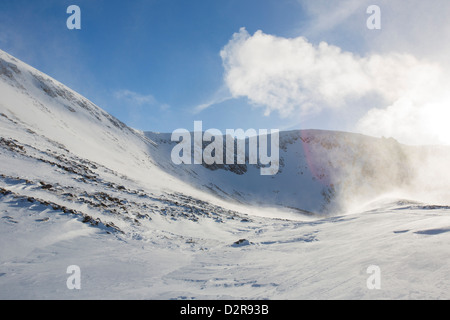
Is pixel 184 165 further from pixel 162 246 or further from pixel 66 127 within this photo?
pixel 162 246

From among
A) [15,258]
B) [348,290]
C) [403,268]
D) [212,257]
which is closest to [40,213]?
[15,258]

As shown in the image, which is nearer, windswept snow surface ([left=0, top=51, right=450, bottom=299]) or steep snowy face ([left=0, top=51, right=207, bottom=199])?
windswept snow surface ([left=0, top=51, right=450, bottom=299])

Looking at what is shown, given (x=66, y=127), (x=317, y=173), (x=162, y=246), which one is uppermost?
(x=317, y=173)

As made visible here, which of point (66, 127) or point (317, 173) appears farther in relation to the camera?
point (317, 173)

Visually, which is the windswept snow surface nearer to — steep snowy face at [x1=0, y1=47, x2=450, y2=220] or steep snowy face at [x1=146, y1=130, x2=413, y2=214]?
steep snowy face at [x1=0, y1=47, x2=450, y2=220]

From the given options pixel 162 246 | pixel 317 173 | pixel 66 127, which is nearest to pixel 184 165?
pixel 66 127

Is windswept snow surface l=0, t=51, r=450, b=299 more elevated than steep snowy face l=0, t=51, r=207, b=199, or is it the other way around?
steep snowy face l=0, t=51, r=207, b=199

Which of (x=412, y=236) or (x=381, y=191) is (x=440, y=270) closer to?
(x=412, y=236)

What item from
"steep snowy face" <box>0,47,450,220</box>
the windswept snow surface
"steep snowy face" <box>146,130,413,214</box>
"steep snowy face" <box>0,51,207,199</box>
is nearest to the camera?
the windswept snow surface

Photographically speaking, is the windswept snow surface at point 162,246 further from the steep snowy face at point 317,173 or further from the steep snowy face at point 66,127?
the steep snowy face at point 317,173

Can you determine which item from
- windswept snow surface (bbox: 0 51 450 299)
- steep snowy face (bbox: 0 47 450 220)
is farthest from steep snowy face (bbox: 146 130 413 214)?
windswept snow surface (bbox: 0 51 450 299)

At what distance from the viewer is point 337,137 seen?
10731cm

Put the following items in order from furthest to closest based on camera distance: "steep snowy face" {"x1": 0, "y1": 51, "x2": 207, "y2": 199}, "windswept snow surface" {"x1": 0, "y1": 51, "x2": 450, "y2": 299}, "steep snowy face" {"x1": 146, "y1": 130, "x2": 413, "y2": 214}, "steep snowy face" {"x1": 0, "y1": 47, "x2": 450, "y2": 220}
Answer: "steep snowy face" {"x1": 146, "y1": 130, "x2": 413, "y2": 214}, "steep snowy face" {"x1": 0, "y1": 51, "x2": 207, "y2": 199}, "steep snowy face" {"x1": 0, "y1": 47, "x2": 450, "y2": 220}, "windswept snow surface" {"x1": 0, "y1": 51, "x2": 450, "y2": 299}
